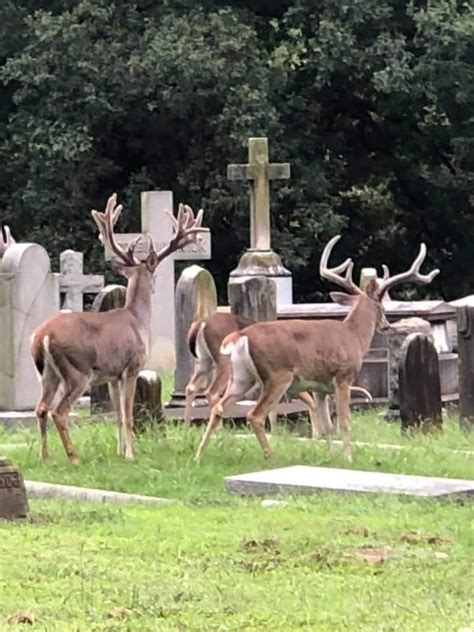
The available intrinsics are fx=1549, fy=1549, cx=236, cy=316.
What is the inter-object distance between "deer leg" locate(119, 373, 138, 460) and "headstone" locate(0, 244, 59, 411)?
11.6 feet

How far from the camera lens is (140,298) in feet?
43.5

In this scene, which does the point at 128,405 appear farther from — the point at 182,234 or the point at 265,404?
the point at 182,234

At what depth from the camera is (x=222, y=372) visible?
1462 centimetres

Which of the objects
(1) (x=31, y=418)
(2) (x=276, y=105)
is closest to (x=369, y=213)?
(2) (x=276, y=105)

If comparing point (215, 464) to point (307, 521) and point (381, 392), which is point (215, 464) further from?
point (381, 392)

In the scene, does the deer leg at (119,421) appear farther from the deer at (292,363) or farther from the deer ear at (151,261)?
→ the deer ear at (151,261)

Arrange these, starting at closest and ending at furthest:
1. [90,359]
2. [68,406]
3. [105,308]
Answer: [68,406]
[90,359]
[105,308]

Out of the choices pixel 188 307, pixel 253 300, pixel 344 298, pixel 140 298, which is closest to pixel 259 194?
pixel 188 307

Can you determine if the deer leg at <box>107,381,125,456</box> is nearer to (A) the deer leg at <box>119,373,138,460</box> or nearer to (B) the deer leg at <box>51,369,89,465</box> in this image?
(A) the deer leg at <box>119,373,138,460</box>

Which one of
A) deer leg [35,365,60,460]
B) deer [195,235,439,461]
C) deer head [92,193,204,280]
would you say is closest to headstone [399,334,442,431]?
deer [195,235,439,461]

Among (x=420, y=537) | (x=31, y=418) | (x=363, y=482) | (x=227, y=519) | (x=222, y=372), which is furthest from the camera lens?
(x=31, y=418)

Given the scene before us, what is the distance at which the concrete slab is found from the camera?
32.4 ft

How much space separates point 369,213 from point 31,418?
2055 cm

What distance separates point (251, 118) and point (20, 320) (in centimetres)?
1524
